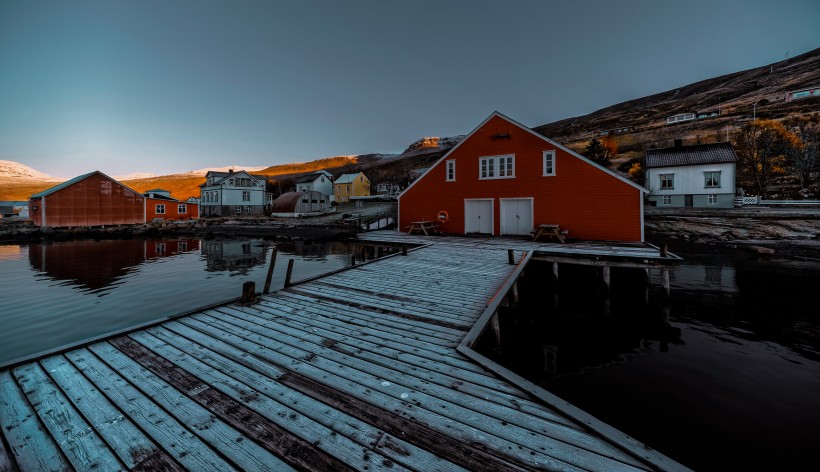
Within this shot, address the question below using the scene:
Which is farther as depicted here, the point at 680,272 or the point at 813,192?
the point at 813,192

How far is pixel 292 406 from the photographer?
12.0ft

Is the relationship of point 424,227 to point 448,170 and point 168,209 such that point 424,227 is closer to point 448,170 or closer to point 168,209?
point 448,170

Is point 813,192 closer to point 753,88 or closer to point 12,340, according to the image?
point 12,340

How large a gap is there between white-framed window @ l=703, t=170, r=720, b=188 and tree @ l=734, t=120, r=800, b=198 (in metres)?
8.53

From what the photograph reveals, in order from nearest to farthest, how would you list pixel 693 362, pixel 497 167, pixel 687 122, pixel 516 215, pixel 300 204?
pixel 693 362 < pixel 516 215 < pixel 497 167 < pixel 300 204 < pixel 687 122

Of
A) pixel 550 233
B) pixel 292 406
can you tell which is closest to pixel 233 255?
pixel 550 233

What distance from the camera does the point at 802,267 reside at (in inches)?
694

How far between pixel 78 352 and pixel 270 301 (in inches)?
131

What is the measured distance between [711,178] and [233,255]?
4643 cm

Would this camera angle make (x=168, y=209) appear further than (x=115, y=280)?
Yes

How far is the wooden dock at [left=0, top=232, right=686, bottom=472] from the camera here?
288cm

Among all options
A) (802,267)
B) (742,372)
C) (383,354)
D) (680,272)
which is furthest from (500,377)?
(802,267)

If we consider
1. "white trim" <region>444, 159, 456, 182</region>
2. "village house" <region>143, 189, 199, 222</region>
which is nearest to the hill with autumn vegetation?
"white trim" <region>444, 159, 456, 182</region>

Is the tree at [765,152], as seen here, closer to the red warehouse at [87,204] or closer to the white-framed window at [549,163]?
the white-framed window at [549,163]
